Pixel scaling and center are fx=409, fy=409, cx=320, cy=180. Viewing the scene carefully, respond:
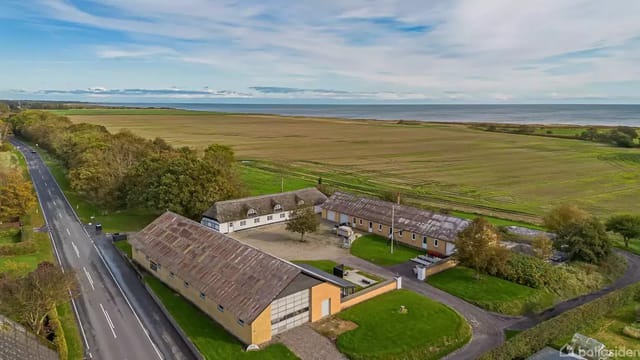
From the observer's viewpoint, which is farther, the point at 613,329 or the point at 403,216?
the point at 403,216

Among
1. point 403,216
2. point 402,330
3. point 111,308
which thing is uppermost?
point 403,216

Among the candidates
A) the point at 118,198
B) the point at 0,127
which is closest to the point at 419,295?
the point at 118,198

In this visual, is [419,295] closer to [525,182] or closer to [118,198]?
[118,198]

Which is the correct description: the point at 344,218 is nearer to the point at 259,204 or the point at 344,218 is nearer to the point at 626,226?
the point at 259,204

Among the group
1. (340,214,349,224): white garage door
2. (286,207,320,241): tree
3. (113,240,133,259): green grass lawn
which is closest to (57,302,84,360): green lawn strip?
(113,240,133,259): green grass lawn

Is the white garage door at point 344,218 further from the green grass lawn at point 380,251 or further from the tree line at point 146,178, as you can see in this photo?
the tree line at point 146,178

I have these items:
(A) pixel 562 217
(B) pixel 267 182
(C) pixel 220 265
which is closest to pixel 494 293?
(A) pixel 562 217
